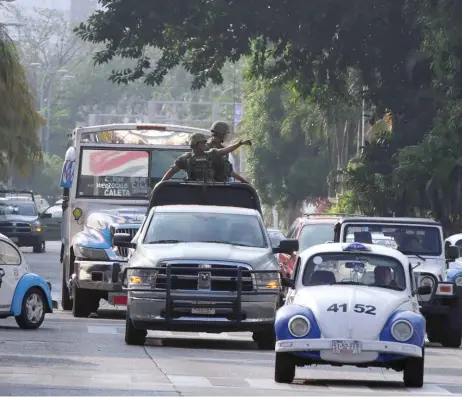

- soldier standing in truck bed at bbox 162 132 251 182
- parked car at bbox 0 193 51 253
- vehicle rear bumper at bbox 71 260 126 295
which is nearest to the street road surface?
vehicle rear bumper at bbox 71 260 126 295

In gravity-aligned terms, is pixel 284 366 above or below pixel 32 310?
below

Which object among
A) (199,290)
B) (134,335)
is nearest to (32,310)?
(134,335)

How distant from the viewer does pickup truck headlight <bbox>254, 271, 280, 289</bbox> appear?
834 inches

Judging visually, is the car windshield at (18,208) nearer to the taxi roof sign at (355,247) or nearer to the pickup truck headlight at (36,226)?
the pickup truck headlight at (36,226)

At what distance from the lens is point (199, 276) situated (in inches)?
828

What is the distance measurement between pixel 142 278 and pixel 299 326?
4.49 m

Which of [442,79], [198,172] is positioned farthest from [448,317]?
[442,79]

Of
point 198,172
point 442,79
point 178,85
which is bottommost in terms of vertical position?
point 198,172

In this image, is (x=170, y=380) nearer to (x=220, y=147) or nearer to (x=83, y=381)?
(x=83, y=381)

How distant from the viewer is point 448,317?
23.6m

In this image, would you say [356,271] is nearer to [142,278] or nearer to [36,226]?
[142,278]

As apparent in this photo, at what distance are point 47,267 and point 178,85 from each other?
116156mm

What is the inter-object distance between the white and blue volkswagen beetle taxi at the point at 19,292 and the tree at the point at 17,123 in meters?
15.7

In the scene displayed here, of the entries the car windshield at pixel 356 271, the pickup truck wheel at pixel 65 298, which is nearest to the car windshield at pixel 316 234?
the pickup truck wheel at pixel 65 298
